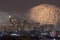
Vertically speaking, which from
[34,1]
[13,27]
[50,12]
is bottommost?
[13,27]

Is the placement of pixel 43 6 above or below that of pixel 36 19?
above

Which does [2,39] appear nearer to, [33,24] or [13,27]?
[13,27]

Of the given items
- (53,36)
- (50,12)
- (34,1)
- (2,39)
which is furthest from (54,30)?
(2,39)

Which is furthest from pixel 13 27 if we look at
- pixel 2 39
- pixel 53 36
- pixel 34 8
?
pixel 53 36

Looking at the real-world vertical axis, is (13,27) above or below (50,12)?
below

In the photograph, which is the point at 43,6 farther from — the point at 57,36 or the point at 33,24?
the point at 57,36

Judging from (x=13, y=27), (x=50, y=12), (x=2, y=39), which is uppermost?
(x=50, y=12)
